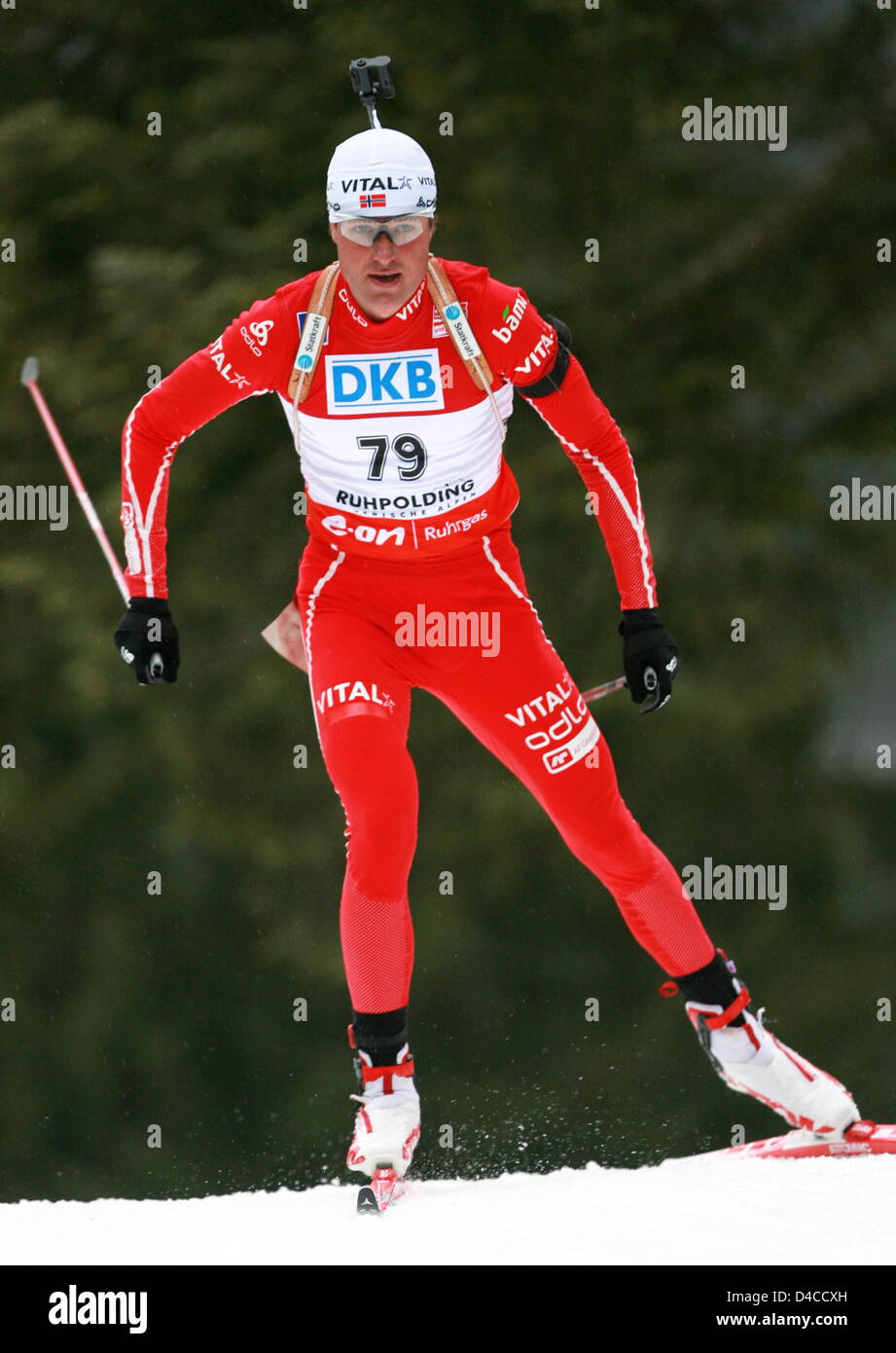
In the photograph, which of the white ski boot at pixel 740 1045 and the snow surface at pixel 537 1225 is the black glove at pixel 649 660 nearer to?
the white ski boot at pixel 740 1045

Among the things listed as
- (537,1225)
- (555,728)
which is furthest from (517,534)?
(537,1225)

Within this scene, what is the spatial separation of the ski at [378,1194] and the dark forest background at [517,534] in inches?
221

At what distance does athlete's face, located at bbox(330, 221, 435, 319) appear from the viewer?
4.24 m

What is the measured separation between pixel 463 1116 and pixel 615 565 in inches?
215

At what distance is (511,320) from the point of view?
172 inches

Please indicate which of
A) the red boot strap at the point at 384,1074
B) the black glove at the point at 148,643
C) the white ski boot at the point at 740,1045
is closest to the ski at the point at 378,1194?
the red boot strap at the point at 384,1074

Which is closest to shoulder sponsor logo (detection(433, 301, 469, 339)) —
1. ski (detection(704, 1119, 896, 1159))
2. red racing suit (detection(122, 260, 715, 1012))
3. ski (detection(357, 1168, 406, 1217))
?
red racing suit (detection(122, 260, 715, 1012))

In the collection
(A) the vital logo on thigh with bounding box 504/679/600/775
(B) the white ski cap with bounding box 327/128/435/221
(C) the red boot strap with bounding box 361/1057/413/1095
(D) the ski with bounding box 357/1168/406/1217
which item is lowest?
(D) the ski with bounding box 357/1168/406/1217

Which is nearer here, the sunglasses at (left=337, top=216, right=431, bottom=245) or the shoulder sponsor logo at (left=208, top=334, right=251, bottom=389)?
the sunglasses at (left=337, top=216, right=431, bottom=245)

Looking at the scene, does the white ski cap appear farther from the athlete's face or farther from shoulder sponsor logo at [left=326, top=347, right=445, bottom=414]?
shoulder sponsor logo at [left=326, top=347, right=445, bottom=414]

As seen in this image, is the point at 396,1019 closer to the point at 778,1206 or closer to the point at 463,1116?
the point at 778,1206

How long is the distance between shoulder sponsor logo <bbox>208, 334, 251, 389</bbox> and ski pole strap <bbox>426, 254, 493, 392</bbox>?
1.48 feet

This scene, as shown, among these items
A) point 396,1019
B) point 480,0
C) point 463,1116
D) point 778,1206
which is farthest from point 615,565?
point 480,0

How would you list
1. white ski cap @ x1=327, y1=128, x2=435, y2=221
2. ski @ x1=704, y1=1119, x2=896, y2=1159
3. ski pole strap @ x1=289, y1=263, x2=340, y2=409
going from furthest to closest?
ski @ x1=704, y1=1119, x2=896, y2=1159 < ski pole strap @ x1=289, y1=263, x2=340, y2=409 < white ski cap @ x1=327, y1=128, x2=435, y2=221
